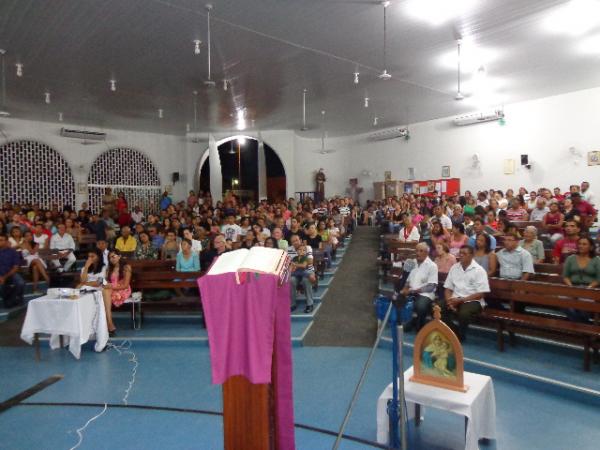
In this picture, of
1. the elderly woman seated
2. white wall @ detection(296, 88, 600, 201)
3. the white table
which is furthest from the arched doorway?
the white table

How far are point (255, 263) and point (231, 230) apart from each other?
6949 mm

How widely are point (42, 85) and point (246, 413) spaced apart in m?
9.14

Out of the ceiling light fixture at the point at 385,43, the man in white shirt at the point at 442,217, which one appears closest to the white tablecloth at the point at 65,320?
the ceiling light fixture at the point at 385,43

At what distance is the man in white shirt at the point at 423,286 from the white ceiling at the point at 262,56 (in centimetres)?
314

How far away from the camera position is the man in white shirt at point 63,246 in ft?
26.0

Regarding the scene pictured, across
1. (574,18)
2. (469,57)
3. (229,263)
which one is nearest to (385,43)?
(469,57)

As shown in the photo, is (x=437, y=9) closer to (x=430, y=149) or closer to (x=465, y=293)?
(x=465, y=293)

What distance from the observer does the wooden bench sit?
3.81 metres

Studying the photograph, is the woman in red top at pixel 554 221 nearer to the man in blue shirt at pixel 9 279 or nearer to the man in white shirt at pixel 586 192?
the man in white shirt at pixel 586 192

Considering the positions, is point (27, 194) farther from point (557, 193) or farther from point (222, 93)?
point (557, 193)

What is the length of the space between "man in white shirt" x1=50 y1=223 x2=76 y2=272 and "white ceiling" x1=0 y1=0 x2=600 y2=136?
2.91 metres

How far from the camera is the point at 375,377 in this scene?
13.2ft

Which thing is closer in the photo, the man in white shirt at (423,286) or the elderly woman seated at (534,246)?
the man in white shirt at (423,286)

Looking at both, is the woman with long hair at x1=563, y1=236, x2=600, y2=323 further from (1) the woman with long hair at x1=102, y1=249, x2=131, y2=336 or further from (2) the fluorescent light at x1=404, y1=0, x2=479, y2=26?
(1) the woman with long hair at x1=102, y1=249, x2=131, y2=336
